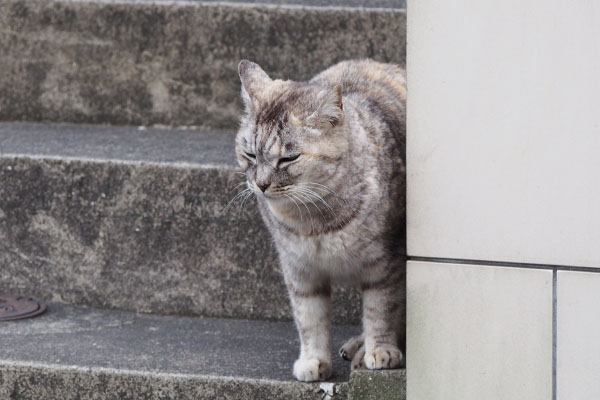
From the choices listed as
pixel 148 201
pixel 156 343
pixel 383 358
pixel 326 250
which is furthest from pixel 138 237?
pixel 383 358

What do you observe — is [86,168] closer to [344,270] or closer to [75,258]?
[75,258]

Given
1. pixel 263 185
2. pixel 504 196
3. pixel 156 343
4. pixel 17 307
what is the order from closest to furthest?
1. pixel 504 196
2. pixel 263 185
3. pixel 156 343
4. pixel 17 307

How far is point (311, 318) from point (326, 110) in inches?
26.6

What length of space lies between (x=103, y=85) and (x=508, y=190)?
213 centimetres

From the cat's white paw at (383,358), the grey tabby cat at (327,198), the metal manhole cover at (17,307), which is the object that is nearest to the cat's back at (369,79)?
the grey tabby cat at (327,198)

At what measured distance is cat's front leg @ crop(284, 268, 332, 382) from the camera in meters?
2.75

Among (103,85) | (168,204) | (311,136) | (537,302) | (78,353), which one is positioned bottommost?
(78,353)

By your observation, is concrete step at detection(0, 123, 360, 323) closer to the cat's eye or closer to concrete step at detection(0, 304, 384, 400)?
concrete step at detection(0, 304, 384, 400)

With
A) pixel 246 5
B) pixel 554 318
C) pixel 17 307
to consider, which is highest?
pixel 246 5

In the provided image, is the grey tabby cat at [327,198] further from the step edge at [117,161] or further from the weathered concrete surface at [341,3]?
the weathered concrete surface at [341,3]

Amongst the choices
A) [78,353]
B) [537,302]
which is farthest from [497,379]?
[78,353]

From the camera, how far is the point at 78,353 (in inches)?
115

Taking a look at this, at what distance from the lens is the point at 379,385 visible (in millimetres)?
2633

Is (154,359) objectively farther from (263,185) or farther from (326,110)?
(326,110)
